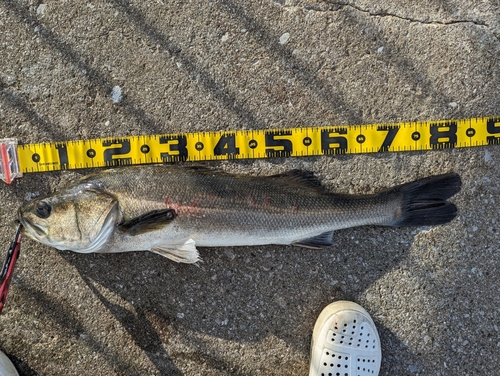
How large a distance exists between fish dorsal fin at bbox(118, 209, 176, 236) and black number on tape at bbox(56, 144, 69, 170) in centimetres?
87

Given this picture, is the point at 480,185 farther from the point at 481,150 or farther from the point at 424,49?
the point at 424,49

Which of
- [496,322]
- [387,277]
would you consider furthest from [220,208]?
[496,322]

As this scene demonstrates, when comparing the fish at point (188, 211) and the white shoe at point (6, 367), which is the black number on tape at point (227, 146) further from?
the white shoe at point (6, 367)

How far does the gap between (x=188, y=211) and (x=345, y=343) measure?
1.74 metres

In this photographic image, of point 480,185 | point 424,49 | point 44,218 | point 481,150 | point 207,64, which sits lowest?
point 480,185

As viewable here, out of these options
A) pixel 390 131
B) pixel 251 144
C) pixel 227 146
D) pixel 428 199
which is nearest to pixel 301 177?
pixel 251 144

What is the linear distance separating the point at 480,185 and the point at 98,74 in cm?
334

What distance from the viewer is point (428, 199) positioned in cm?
285

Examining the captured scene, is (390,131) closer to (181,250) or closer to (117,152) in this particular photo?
(181,250)

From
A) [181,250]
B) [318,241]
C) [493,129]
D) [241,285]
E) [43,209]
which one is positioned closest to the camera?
[43,209]

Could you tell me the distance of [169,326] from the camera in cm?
307

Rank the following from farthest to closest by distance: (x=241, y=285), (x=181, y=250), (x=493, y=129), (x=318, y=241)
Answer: (x=241, y=285) < (x=493, y=129) < (x=318, y=241) < (x=181, y=250)

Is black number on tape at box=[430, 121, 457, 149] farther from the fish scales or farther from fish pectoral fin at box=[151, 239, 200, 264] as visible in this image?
fish pectoral fin at box=[151, 239, 200, 264]

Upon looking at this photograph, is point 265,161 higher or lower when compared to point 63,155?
lower
